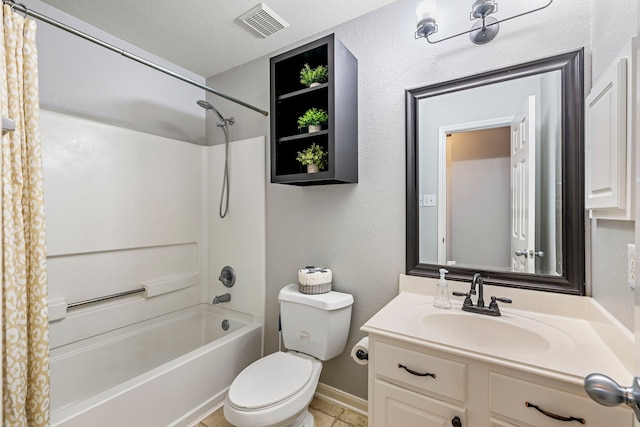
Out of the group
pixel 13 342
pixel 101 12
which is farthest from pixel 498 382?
pixel 101 12

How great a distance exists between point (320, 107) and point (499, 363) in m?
1.54

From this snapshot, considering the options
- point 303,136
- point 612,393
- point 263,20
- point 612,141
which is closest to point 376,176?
point 303,136

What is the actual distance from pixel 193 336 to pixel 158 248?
0.76m

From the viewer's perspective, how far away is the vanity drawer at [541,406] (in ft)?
2.56

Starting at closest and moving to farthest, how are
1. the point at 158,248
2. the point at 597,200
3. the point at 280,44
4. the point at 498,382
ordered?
the point at 498,382, the point at 597,200, the point at 280,44, the point at 158,248

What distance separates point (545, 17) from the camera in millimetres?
1271

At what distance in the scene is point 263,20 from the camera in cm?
179

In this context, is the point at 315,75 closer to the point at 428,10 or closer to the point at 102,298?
the point at 428,10

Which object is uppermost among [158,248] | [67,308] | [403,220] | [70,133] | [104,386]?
[70,133]

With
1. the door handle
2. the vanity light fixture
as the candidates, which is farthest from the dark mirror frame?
the door handle

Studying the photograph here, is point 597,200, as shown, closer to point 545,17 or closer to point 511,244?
point 511,244

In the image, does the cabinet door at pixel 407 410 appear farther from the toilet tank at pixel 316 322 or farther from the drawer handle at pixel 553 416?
the toilet tank at pixel 316 322

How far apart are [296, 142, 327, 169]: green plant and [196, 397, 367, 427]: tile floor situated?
148 cm

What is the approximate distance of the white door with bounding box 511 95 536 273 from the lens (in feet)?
4.32
